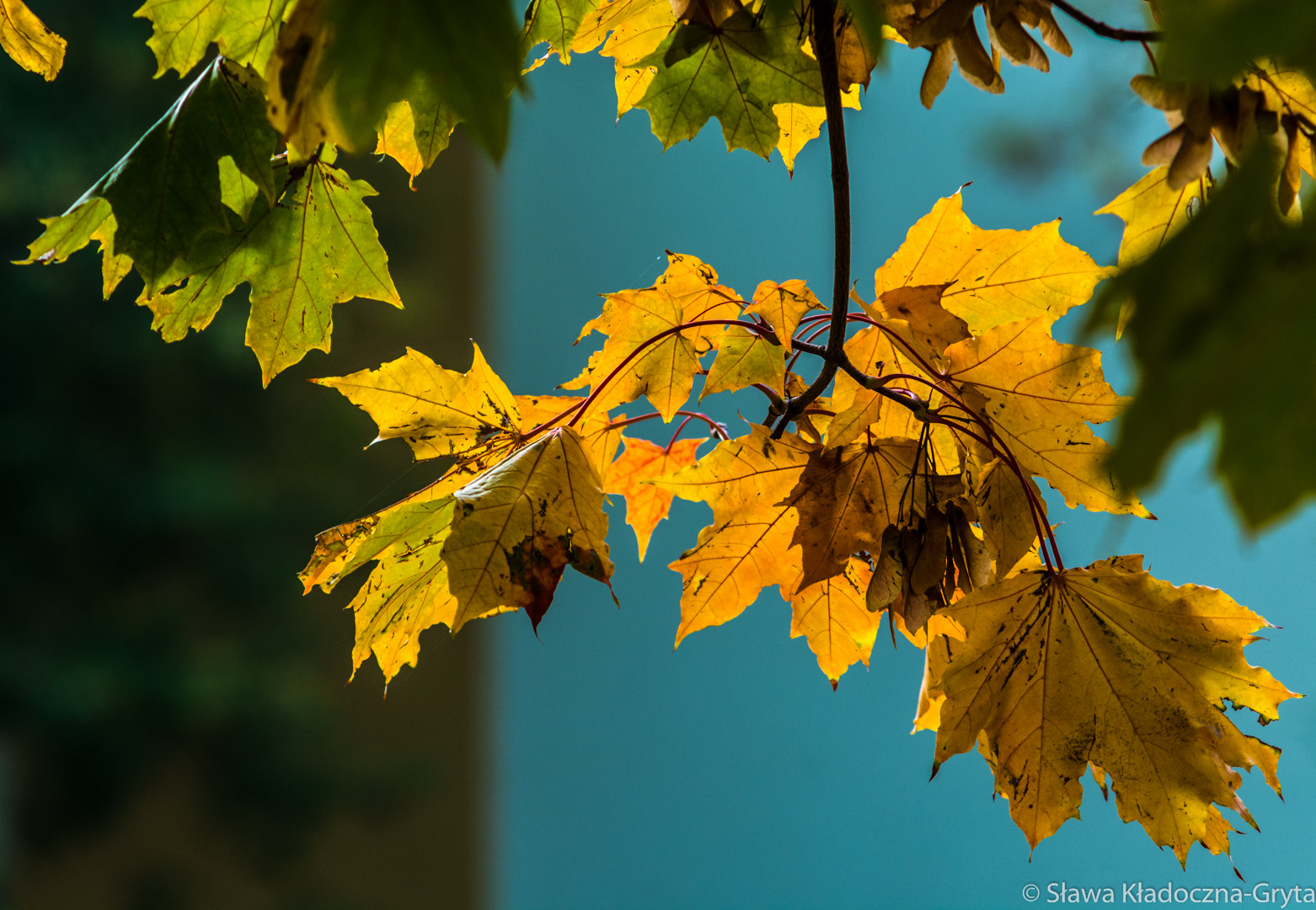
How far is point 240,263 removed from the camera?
39 centimetres

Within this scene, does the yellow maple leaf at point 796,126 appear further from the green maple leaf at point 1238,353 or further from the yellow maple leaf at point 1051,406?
the green maple leaf at point 1238,353

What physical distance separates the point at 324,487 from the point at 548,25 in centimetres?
190

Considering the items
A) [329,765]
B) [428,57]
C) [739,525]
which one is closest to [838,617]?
[739,525]

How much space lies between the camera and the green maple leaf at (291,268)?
0.38 meters

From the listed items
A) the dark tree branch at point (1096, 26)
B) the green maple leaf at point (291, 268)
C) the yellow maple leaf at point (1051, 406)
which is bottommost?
the yellow maple leaf at point (1051, 406)

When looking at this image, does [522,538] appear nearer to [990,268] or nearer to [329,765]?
[990,268]

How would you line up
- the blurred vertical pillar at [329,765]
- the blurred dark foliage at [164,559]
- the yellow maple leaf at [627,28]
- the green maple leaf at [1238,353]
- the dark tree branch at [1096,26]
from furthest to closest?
the blurred vertical pillar at [329,765], the blurred dark foliage at [164,559], the yellow maple leaf at [627,28], the dark tree branch at [1096,26], the green maple leaf at [1238,353]

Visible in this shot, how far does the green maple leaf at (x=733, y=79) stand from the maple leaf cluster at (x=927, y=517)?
0.06 meters

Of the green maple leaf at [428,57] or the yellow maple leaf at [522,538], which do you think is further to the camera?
the yellow maple leaf at [522,538]

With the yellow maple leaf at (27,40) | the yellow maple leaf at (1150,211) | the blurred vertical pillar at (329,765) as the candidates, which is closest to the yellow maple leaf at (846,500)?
the yellow maple leaf at (1150,211)

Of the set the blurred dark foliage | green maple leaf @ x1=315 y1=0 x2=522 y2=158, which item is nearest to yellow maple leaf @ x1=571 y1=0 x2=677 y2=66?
green maple leaf @ x1=315 y1=0 x2=522 y2=158

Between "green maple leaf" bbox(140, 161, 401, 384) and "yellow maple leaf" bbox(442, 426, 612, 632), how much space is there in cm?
13

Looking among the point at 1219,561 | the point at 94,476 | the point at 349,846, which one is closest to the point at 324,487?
the point at 94,476

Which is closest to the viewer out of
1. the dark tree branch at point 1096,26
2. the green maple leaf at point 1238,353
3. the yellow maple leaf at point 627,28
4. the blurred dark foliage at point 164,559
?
the green maple leaf at point 1238,353
